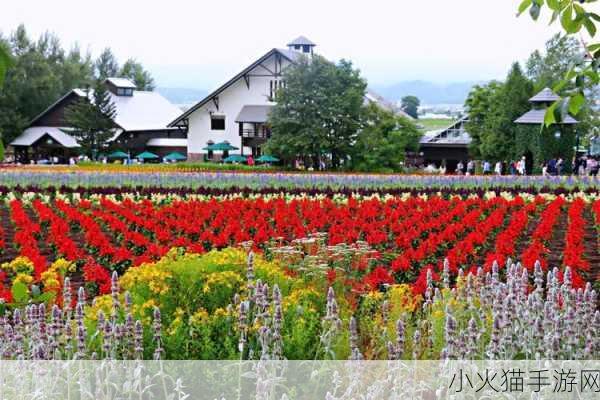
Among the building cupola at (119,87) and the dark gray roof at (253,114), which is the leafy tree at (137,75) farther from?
the dark gray roof at (253,114)

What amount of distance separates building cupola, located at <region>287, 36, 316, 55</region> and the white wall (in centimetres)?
1420

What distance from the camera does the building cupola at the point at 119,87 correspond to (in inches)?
2462

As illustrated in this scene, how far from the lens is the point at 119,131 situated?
191 ft

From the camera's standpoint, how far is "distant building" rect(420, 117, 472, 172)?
59.9 meters

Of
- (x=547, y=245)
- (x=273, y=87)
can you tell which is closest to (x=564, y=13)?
(x=547, y=245)

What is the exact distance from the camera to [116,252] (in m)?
10.0

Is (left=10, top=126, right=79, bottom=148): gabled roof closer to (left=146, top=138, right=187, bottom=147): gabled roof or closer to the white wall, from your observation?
(left=146, top=138, right=187, bottom=147): gabled roof

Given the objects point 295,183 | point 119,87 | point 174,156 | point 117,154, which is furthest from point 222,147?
point 295,183

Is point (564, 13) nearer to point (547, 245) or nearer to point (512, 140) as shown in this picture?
point (547, 245)

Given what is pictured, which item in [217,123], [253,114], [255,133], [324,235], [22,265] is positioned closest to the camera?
[22,265]

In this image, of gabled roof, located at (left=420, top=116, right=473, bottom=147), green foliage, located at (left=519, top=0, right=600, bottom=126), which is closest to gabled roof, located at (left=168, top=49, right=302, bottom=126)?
gabled roof, located at (left=420, top=116, right=473, bottom=147)

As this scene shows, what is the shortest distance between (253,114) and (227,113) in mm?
2430

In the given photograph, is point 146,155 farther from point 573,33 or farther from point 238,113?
point 573,33

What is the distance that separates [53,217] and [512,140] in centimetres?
3523
